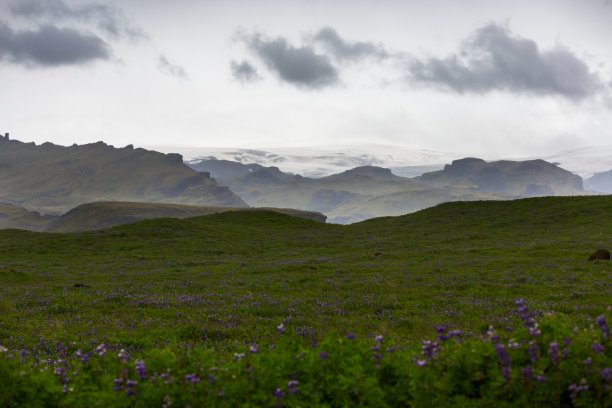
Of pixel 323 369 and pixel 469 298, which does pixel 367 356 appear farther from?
pixel 469 298

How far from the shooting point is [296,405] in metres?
5.98

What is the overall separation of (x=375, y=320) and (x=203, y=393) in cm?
1123

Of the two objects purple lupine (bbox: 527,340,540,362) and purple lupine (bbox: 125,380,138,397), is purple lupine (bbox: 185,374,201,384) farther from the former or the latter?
purple lupine (bbox: 527,340,540,362)

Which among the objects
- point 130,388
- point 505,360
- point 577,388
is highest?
point 505,360

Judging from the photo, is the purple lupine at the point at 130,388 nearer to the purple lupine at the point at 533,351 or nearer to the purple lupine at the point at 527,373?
the purple lupine at the point at 527,373

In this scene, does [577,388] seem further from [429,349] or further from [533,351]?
[429,349]

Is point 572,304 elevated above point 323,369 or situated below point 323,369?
below

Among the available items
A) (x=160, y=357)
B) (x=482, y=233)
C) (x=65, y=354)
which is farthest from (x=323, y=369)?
(x=482, y=233)

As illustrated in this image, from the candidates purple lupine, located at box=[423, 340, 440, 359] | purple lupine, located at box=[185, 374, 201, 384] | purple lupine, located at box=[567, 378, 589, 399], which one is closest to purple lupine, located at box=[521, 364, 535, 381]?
purple lupine, located at box=[567, 378, 589, 399]

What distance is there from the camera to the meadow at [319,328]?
6.18 metres

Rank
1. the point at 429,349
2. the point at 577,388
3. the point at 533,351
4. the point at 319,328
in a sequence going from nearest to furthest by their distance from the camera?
the point at 577,388, the point at 533,351, the point at 429,349, the point at 319,328

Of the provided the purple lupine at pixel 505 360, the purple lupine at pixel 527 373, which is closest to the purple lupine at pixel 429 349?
the purple lupine at pixel 505 360

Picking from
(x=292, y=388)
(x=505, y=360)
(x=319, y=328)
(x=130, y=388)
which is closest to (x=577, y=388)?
(x=505, y=360)

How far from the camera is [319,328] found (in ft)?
48.7
